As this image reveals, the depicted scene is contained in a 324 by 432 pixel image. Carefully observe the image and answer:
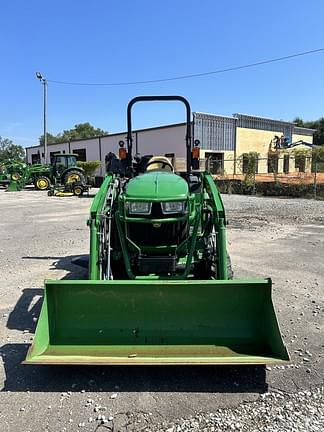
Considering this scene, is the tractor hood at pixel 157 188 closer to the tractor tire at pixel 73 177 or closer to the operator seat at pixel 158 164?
the operator seat at pixel 158 164

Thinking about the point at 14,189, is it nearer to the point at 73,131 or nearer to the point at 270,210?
the point at 270,210

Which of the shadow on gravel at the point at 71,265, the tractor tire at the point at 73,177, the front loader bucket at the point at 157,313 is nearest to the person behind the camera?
the front loader bucket at the point at 157,313

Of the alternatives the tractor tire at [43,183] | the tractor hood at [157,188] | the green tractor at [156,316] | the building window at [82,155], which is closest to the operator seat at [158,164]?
the tractor hood at [157,188]

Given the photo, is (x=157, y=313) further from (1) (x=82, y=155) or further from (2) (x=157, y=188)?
(1) (x=82, y=155)

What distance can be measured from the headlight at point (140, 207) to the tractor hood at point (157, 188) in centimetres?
7

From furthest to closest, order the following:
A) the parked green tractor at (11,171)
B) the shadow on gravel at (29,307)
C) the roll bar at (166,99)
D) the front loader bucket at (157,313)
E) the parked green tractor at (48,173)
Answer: the parked green tractor at (11,171) < the parked green tractor at (48,173) < the roll bar at (166,99) < the shadow on gravel at (29,307) < the front loader bucket at (157,313)

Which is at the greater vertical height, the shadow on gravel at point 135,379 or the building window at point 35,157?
the building window at point 35,157

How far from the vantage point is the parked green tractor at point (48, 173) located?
24.8m

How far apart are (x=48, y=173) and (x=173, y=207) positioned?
75.7ft

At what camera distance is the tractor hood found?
4.07 meters

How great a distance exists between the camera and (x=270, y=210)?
47.2 ft

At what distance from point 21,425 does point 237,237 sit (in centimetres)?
706

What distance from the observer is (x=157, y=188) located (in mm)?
4145

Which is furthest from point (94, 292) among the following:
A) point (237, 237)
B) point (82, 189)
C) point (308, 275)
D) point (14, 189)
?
point (14, 189)
